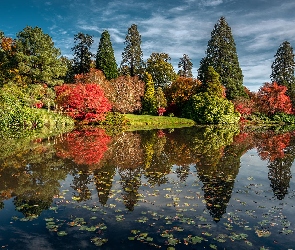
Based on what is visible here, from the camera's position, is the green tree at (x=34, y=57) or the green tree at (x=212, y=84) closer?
the green tree at (x=34, y=57)

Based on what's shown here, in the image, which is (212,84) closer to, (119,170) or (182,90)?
(182,90)

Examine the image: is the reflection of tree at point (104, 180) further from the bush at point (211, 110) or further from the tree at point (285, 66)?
the tree at point (285, 66)

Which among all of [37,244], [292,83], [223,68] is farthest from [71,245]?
[292,83]

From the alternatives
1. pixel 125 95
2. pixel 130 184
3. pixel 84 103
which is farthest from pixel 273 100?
pixel 130 184

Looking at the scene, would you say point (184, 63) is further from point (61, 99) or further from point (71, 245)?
point (71, 245)

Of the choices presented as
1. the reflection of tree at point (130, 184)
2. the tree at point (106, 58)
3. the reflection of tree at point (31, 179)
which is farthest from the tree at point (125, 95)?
the reflection of tree at point (130, 184)

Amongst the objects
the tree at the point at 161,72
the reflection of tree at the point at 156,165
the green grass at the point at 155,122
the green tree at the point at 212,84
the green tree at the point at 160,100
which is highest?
the tree at the point at 161,72

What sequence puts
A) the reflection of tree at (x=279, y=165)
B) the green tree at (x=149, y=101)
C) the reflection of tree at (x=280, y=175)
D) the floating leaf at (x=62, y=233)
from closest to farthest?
the floating leaf at (x=62, y=233)
the reflection of tree at (x=280, y=175)
the reflection of tree at (x=279, y=165)
the green tree at (x=149, y=101)

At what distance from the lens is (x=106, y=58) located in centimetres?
5269

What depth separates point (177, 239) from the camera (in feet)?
17.6

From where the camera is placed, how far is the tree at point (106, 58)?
52225mm

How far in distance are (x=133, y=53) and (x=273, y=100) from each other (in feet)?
89.3

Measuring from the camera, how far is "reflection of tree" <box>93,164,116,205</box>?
25.6ft

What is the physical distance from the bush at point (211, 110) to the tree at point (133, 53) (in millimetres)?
17706
